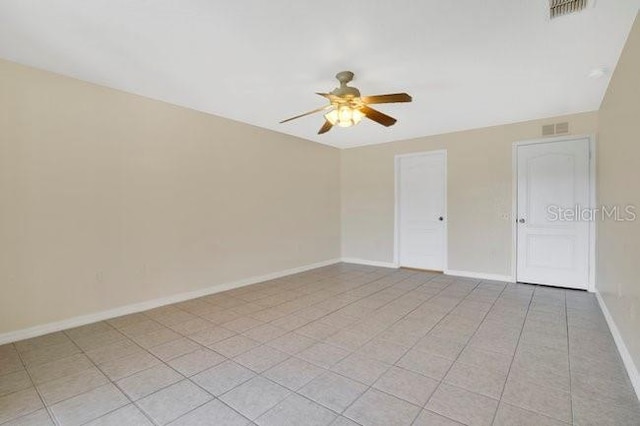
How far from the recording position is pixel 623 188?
2396mm

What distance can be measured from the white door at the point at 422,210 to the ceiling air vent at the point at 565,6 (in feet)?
10.6

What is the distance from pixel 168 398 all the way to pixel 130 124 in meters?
2.86

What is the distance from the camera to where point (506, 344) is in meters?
2.56

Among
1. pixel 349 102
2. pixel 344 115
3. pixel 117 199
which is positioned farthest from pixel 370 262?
pixel 117 199

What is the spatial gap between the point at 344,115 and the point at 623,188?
2.34 meters

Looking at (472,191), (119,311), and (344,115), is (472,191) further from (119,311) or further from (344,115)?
(119,311)

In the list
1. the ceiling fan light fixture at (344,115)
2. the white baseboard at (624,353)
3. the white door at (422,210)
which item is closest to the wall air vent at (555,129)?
the white door at (422,210)

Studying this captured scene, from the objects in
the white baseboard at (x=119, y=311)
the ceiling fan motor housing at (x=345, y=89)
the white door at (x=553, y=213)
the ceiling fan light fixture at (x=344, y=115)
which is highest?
the ceiling fan motor housing at (x=345, y=89)

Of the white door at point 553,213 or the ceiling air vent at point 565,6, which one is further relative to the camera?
the white door at point 553,213

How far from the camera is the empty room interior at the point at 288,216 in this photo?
195 cm

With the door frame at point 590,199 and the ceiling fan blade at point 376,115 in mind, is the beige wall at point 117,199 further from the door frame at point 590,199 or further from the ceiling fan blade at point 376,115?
the door frame at point 590,199

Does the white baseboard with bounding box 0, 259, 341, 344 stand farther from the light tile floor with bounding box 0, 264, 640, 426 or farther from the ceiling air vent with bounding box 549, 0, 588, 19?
the ceiling air vent with bounding box 549, 0, 588, 19

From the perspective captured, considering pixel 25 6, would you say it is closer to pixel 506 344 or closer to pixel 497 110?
pixel 506 344

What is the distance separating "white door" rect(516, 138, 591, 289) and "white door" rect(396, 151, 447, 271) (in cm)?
114
